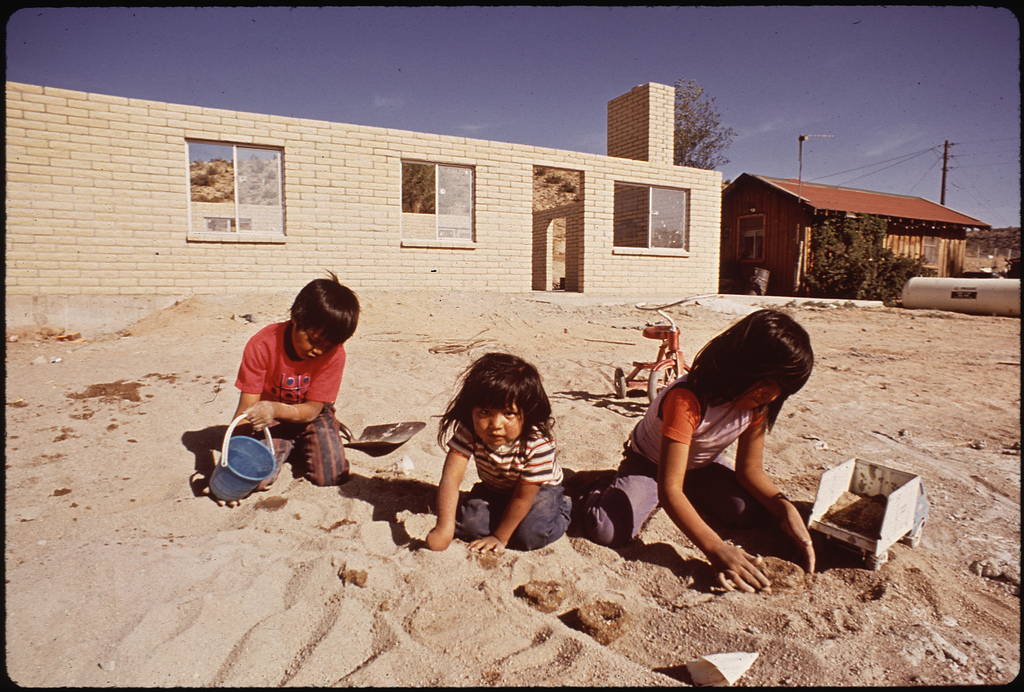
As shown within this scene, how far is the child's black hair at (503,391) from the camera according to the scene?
80.2 inches

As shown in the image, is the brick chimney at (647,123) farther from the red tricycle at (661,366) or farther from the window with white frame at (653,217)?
the red tricycle at (661,366)

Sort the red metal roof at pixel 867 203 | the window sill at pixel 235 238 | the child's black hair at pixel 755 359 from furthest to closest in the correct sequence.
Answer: the red metal roof at pixel 867 203, the window sill at pixel 235 238, the child's black hair at pixel 755 359

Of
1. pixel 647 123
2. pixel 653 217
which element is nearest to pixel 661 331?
pixel 653 217

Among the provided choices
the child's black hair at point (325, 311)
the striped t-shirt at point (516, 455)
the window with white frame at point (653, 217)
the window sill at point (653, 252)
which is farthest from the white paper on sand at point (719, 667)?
the window with white frame at point (653, 217)

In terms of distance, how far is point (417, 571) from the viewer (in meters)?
2.02

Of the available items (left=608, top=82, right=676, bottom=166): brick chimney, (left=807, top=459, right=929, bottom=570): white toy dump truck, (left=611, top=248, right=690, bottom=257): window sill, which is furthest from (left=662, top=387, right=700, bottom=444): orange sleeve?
(left=608, top=82, right=676, bottom=166): brick chimney

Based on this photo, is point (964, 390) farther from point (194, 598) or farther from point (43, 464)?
point (43, 464)

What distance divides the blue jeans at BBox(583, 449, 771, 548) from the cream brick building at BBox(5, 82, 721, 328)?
25.4ft

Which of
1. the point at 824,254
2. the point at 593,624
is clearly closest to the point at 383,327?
the point at 593,624

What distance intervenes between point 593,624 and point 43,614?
1.65m

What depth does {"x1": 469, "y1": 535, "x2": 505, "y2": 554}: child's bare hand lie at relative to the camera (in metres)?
2.16


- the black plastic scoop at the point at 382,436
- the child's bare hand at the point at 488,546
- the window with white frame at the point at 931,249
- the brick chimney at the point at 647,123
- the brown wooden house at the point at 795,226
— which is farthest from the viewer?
the window with white frame at the point at 931,249

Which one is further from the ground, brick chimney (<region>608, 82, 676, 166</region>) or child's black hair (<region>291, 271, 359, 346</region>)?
brick chimney (<region>608, 82, 676, 166</region>)

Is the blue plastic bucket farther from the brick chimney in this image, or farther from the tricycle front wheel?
the brick chimney
